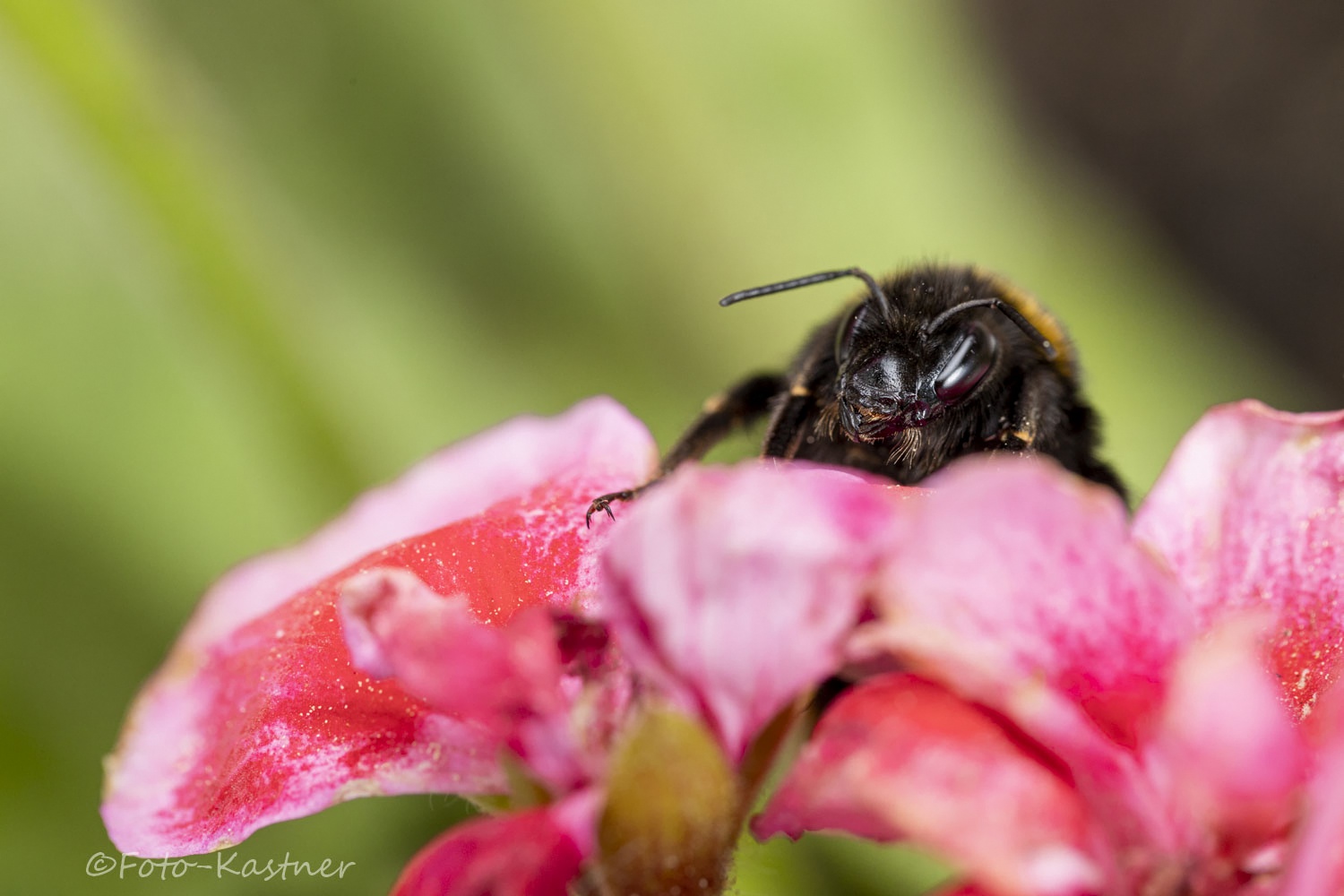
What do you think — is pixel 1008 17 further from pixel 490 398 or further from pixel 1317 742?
pixel 1317 742

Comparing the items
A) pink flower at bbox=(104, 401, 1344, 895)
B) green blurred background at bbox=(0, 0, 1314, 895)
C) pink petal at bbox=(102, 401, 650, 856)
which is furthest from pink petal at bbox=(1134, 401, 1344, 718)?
green blurred background at bbox=(0, 0, 1314, 895)

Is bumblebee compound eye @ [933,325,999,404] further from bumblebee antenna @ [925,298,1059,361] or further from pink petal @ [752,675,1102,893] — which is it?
pink petal @ [752,675,1102,893]

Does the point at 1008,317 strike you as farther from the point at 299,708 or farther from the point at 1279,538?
the point at 299,708

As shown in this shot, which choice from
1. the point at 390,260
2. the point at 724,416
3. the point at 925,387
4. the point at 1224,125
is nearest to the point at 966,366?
the point at 925,387

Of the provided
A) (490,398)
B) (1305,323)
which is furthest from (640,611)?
(1305,323)

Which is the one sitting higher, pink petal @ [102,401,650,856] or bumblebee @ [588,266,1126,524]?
pink petal @ [102,401,650,856]

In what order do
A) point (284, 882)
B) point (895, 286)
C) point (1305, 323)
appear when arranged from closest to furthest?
point (895, 286) → point (284, 882) → point (1305, 323)
